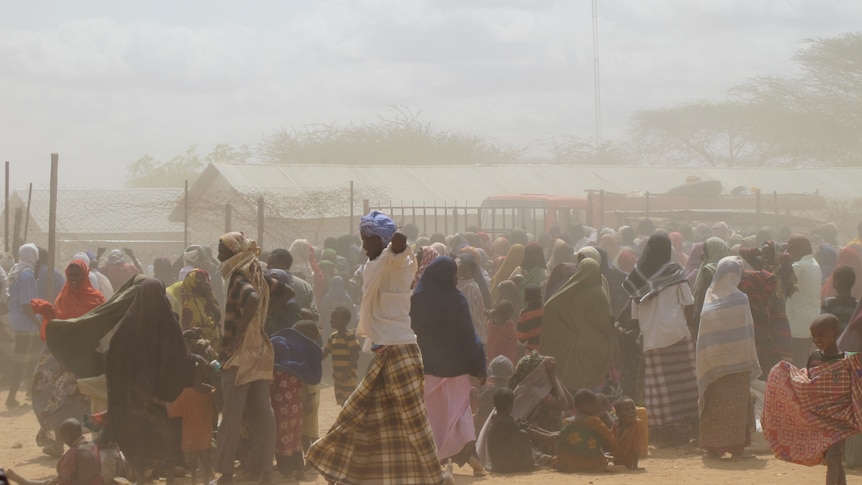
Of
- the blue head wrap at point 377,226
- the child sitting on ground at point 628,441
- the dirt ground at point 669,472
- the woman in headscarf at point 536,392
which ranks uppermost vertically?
the blue head wrap at point 377,226

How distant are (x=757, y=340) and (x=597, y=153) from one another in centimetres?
5433

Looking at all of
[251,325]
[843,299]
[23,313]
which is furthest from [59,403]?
[843,299]

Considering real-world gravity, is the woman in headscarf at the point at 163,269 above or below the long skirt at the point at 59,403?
above

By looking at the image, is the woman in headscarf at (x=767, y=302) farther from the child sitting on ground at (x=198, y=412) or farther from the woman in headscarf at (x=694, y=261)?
the child sitting on ground at (x=198, y=412)

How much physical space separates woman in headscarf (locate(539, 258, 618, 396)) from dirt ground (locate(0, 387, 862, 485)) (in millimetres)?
864

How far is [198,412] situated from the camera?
7.77 metres

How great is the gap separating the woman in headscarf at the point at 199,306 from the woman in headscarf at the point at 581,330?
2.82m

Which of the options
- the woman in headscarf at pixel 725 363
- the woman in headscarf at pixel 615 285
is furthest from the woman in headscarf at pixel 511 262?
the woman in headscarf at pixel 725 363

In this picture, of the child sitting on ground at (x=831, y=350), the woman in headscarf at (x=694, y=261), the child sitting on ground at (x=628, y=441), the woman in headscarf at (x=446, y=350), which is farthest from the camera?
the woman in headscarf at (x=694, y=261)

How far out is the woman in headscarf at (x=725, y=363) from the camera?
907 cm

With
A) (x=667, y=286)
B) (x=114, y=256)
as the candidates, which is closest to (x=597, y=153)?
(x=114, y=256)

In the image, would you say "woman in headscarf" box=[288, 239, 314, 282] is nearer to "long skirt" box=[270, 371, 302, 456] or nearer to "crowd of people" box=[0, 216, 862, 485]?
"crowd of people" box=[0, 216, 862, 485]

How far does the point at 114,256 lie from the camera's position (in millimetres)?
14578

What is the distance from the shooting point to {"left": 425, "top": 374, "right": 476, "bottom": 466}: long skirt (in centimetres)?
816
